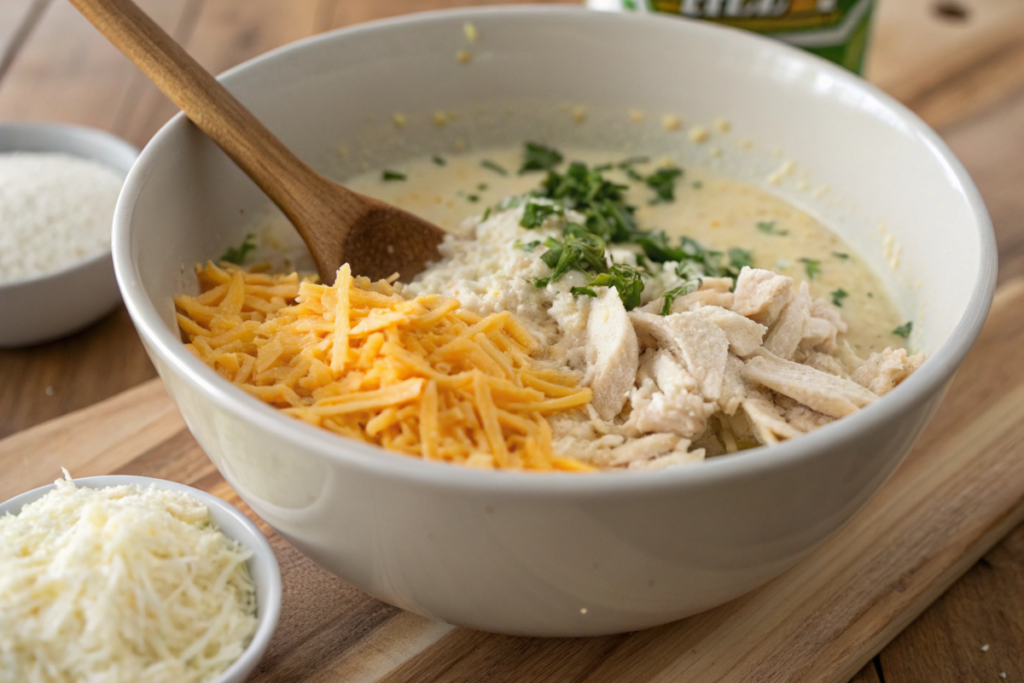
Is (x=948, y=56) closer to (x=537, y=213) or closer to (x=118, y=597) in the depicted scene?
(x=537, y=213)

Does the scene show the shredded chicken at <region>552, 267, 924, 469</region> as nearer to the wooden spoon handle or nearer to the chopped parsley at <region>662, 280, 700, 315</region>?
the chopped parsley at <region>662, 280, 700, 315</region>

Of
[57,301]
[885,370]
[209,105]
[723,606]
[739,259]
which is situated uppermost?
[209,105]

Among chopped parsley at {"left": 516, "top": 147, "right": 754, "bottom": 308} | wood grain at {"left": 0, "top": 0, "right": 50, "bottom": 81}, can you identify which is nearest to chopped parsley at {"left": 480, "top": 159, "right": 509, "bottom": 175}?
chopped parsley at {"left": 516, "top": 147, "right": 754, "bottom": 308}

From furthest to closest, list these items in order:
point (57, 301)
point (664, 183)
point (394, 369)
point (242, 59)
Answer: point (242, 59), point (664, 183), point (57, 301), point (394, 369)

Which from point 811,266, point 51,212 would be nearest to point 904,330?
point 811,266

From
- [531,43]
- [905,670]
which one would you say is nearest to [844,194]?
[531,43]

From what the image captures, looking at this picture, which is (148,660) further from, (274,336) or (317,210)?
(317,210)

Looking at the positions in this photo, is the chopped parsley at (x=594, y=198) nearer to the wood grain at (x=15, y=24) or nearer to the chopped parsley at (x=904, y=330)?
the chopped parsley at (x=904, y=330)

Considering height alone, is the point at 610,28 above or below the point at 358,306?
above
